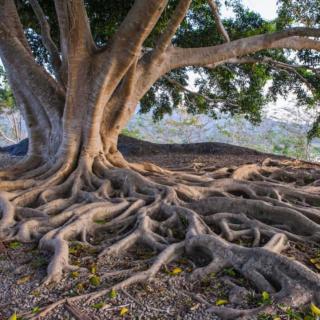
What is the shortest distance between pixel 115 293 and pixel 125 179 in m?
2.73

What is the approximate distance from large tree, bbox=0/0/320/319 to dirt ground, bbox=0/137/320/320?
0.11 meters

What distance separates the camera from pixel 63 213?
4359 mm

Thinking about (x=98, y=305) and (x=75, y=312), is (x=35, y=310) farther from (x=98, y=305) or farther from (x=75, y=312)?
(x=98, y=305)

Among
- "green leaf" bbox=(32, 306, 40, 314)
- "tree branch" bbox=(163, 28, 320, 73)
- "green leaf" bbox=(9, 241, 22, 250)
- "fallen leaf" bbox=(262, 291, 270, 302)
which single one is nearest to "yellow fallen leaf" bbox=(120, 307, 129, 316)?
"green leaf" bbox=(32, 306, 40, 314)

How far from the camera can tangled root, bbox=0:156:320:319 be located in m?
3.03

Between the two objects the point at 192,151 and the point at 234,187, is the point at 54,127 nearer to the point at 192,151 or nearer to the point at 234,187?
the point at 234,187

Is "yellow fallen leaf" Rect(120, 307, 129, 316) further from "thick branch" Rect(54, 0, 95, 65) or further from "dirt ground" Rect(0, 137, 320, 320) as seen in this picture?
"thick branch" Rect(54, 0, 95, 65)

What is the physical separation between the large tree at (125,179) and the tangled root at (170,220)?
13 mm

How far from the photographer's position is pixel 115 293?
9.27 feet

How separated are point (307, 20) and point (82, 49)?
18.3ft

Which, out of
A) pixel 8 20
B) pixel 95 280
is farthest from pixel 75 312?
pixel 8 20

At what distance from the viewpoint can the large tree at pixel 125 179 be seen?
11.4 feet

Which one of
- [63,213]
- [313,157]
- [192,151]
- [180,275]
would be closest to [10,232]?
[63,213]

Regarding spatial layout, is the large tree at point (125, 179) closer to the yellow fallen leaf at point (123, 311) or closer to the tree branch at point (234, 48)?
the tree branch at point (234, 48)
